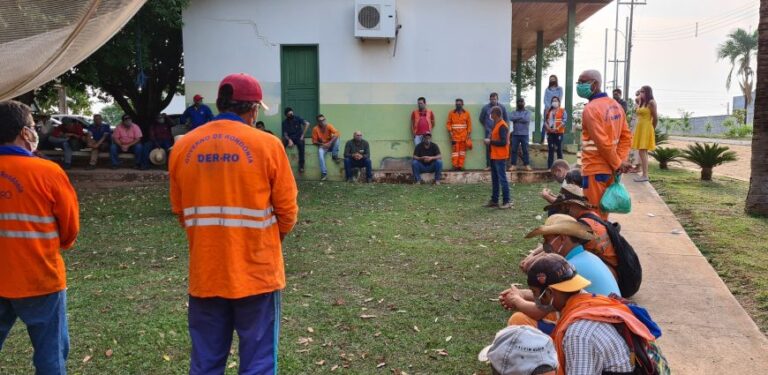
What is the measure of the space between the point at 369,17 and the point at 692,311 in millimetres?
11064

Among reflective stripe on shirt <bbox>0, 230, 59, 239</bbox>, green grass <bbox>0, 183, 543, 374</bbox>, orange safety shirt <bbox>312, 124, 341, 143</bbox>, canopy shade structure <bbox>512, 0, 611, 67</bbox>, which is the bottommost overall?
green grass <bbox>0, 183, 543, 374</bbox>

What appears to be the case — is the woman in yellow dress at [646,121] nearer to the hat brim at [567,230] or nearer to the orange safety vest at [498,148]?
the orange safety vest at [498,148]

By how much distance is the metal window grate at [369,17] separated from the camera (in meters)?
14.6

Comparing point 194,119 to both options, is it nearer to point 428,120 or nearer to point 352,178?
point 352,178

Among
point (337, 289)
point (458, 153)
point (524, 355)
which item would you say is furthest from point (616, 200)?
point (458, 153)

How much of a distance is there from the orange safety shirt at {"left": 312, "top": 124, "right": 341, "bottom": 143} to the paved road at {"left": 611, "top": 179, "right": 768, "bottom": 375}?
813 centimetres

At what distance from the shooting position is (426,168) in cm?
1431

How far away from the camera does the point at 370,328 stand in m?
4.95

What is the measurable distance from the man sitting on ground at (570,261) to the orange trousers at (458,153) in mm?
11238

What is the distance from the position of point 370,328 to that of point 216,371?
1952mm

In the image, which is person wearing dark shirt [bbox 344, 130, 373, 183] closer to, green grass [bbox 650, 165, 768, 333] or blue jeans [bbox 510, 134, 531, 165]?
blue jeans [bbox 510, 134, 531, 165]

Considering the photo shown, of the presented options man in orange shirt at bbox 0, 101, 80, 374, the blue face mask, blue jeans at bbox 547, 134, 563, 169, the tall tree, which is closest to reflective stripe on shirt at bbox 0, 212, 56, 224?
man in orange shirt at bbox 0, 101, 80, 374

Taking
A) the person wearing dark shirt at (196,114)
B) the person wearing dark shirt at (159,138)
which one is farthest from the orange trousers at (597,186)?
the person wearing dark shirt at (159,138)

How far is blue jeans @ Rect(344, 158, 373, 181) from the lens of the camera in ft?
47.1
